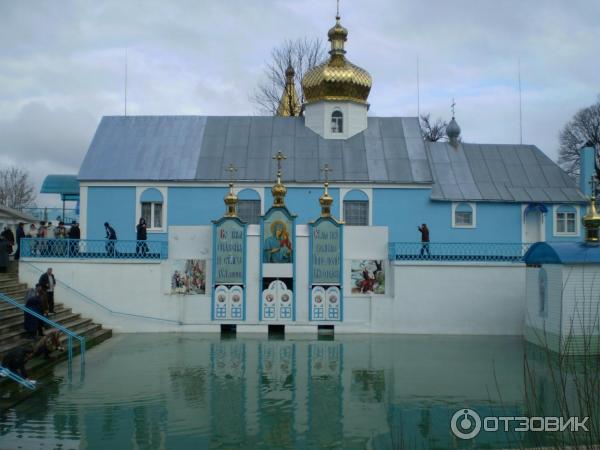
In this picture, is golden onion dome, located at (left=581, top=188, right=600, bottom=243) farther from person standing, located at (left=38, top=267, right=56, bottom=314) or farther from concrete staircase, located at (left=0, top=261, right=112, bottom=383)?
person standing, located at (left=38, top=267, right=56, bottom=314)

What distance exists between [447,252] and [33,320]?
11.1 m

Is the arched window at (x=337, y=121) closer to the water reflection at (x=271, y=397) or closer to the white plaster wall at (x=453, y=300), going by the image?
the white plaster wall at (x=453, y=300)

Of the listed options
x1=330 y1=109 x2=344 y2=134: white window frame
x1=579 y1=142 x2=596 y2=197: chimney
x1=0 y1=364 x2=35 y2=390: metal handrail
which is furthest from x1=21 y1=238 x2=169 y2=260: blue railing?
x1=579 y1=142 x2=596 y2=197: chimney

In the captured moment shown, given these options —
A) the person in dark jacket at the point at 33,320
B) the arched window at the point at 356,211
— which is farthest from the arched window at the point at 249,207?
the person in dark jacket at the point at 33,320

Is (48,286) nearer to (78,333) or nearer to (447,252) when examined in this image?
(78,333)

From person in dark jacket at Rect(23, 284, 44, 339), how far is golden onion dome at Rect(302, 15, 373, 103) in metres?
14.1

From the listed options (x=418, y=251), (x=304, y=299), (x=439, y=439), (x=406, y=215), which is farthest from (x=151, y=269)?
(x=439, y=439)

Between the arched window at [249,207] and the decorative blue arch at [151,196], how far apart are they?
279 cm

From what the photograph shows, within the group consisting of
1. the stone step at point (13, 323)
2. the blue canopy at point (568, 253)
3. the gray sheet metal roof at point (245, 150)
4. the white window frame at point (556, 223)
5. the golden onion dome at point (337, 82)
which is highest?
the golden onion dome at point (337, 82)

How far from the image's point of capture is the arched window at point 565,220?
21.9 meters

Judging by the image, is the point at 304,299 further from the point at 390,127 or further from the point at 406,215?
the point at 390,127

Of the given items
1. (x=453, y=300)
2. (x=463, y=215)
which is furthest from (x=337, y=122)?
(x=453, y=300)

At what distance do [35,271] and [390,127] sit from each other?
1361 cm

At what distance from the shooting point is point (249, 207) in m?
21.4
